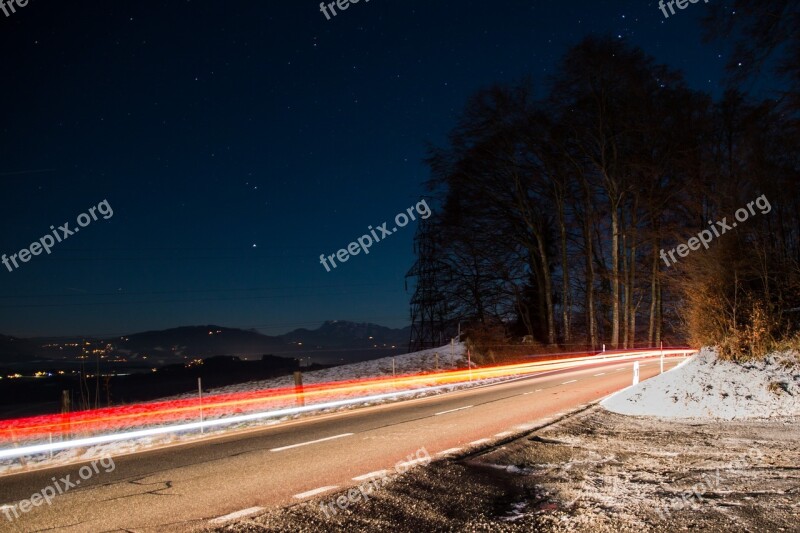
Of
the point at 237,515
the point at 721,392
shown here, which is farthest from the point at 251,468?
the point at 721,392

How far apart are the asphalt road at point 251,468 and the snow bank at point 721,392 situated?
177 centimetres

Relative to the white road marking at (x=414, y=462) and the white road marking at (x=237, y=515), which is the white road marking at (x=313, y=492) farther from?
the white road marking at (x=414, y=462)

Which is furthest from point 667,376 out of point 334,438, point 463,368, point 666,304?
point 666,304

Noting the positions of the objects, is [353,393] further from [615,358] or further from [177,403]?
[615,358]

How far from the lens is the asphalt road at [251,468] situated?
621 centimetres

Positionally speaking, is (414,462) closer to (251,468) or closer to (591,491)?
(251,468)

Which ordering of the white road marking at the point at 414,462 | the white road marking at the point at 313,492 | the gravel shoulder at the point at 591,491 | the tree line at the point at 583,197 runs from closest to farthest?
the gravel shoulder at the point at 591,491, the white road marking at the point at 313,492, the white road marking at the point at 414,462, the tree line at the point at 583,197

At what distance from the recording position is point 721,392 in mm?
12875

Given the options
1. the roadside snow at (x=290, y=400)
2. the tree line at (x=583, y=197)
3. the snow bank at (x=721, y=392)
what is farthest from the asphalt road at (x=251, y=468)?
the tree line at (x=583, y=197)

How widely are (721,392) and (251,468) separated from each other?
10648mm

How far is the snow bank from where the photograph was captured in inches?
470

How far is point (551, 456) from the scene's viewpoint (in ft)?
28.3

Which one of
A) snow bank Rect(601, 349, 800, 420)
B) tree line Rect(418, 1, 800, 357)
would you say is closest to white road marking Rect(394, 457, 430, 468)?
snow bank Rect(601, 349, 800, 420)

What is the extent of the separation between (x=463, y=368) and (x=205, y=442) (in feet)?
62.3
